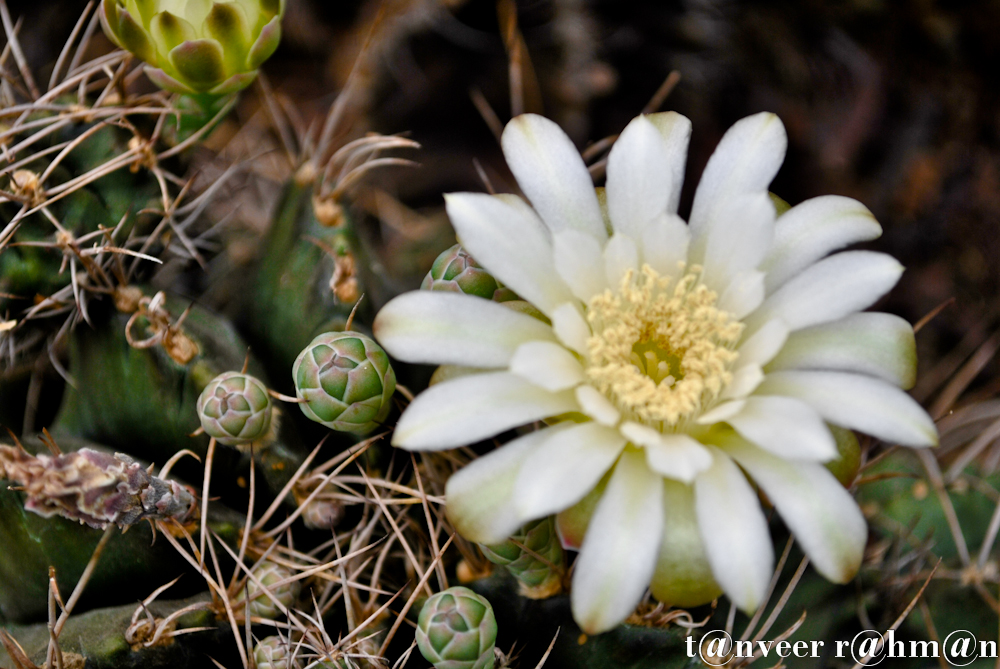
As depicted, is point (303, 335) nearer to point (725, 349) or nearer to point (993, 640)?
point (725, 349)

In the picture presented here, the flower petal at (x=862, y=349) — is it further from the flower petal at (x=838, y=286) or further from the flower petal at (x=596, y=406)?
the flower petal at (x=596, y=406)

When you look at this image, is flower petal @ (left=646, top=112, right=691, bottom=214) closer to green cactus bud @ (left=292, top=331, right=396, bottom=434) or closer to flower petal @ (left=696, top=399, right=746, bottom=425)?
flower petal @ (left=696, top=399, right=746, bottom=425)

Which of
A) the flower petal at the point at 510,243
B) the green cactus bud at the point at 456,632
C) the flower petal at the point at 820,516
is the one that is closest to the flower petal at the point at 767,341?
the flower petal at the point at 820,516

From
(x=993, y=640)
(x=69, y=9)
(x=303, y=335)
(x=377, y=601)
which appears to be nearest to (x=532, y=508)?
(x=377, y=601)

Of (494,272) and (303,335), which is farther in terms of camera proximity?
(303,335)

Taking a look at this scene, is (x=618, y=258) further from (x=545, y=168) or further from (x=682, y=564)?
(x=682, y=564)
